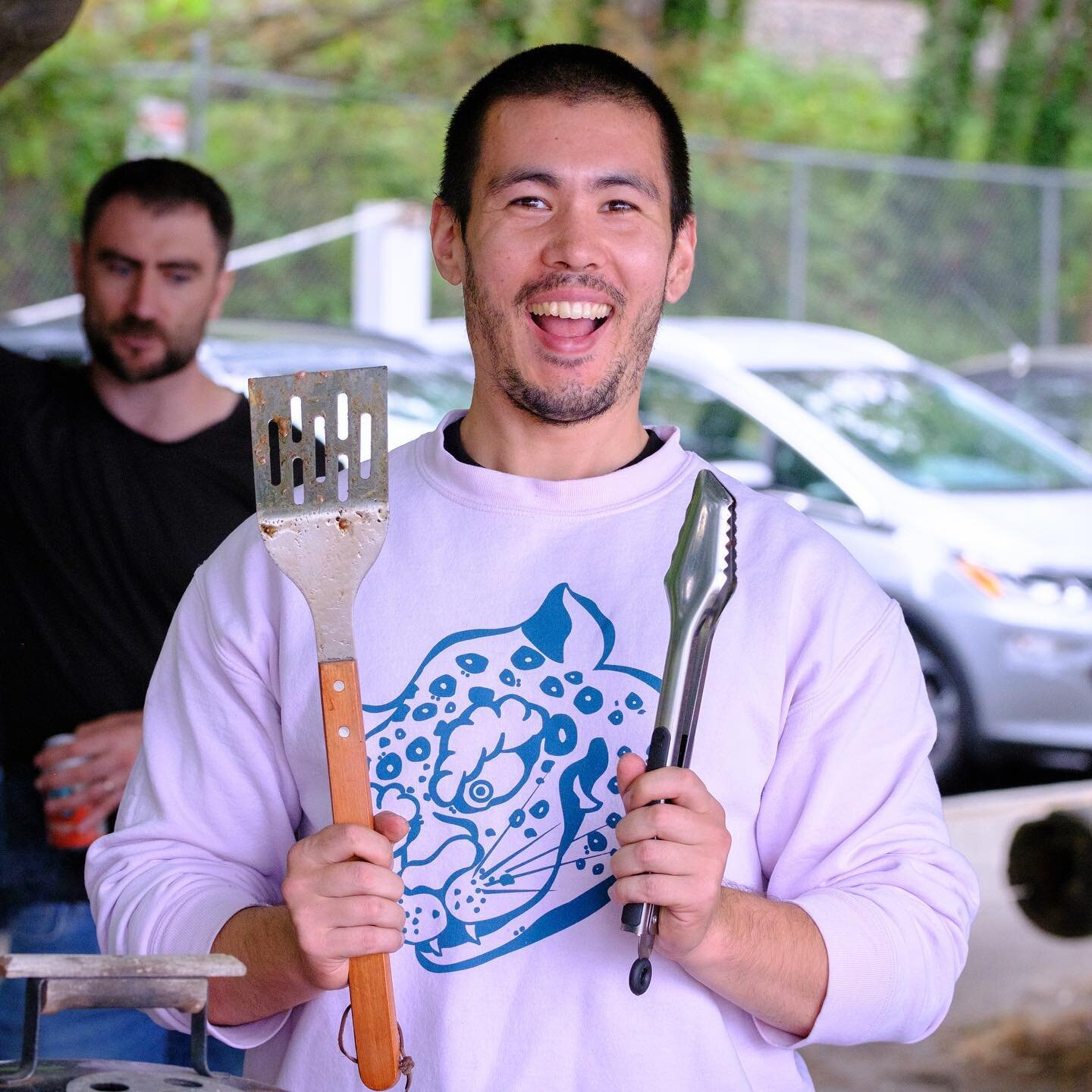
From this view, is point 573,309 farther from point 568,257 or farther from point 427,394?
point 427,394

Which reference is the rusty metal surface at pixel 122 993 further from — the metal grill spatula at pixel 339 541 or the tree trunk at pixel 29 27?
the tree trunk at pixel 29 27

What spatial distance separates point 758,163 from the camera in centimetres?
1418

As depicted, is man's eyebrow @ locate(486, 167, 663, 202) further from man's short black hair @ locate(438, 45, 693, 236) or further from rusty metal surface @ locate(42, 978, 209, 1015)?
rusty metal surface @ locate(42, 978, 209, 1015)

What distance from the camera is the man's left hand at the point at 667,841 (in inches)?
59.2

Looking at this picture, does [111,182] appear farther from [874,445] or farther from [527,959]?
[874,445]

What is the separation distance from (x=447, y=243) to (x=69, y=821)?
152 centimetres

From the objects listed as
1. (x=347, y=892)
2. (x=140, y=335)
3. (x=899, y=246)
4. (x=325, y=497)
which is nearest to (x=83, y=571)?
(x=140, y=335)

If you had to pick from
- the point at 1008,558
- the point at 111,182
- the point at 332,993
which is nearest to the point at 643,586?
the point at 332,993

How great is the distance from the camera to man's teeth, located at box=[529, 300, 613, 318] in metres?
1.87

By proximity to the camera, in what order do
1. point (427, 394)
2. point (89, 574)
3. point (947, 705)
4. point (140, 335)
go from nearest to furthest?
point (89, 574)
point (140, 335)
point (427, 394)
point (947, 705)

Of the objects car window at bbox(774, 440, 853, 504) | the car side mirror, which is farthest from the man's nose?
car window at bbox(774, 440, 853, 504)

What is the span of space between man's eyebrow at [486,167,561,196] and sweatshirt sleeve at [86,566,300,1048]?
59 centimetres

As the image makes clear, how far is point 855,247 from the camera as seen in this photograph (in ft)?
48.8

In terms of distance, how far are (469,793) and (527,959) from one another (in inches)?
7.2
